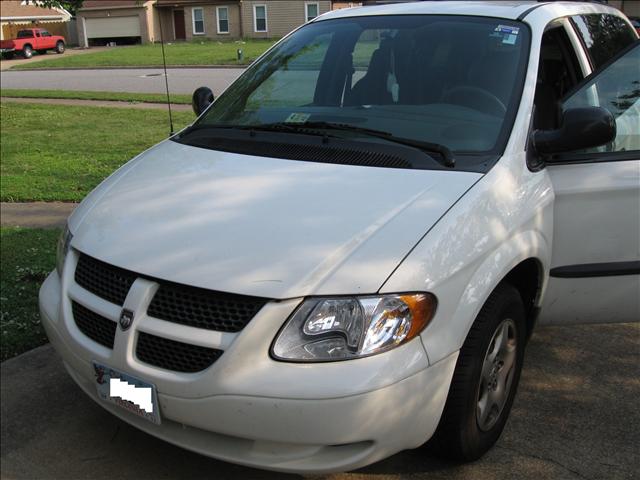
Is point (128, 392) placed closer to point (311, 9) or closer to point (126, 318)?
point (126, 318)

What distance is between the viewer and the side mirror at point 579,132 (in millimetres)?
3119

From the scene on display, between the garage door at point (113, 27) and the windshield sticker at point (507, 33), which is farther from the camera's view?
the garage door at point (113, 27)

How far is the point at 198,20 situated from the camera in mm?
46594

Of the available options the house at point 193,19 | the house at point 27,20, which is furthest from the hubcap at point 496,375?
the house at point 27,20

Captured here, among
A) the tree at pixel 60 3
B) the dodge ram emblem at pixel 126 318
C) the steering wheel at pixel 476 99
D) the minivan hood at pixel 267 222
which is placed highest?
the tree at pixel 60 3

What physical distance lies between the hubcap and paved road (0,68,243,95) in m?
15.9

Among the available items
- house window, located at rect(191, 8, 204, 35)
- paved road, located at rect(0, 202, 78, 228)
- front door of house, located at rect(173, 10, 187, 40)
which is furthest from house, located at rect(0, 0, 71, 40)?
paved road, located at rect(0, 202, 78, 228)

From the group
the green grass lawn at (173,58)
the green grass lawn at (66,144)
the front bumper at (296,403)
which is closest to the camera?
the front bumper at (296,403)

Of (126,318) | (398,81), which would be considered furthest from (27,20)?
(126,318)

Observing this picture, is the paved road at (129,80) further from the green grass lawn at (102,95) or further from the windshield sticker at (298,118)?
the windshield sticker at (298,118)

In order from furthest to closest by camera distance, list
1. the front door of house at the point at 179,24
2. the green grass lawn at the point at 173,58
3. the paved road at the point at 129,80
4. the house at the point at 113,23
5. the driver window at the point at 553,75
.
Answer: the house at the point at 113,23
the front door of house at the point at 179,24
the green grass lawn at the point at 173,58
the paved road at the point at 129,80
the driver window at the point at 553,75

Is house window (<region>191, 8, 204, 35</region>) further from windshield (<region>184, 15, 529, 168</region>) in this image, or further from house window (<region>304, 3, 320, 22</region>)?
windshield (<region>184, 15, 529, 168</region>)

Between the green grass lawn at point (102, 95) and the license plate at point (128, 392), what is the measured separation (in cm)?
1316

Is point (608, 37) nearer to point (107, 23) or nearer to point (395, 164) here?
point (395, 164)
